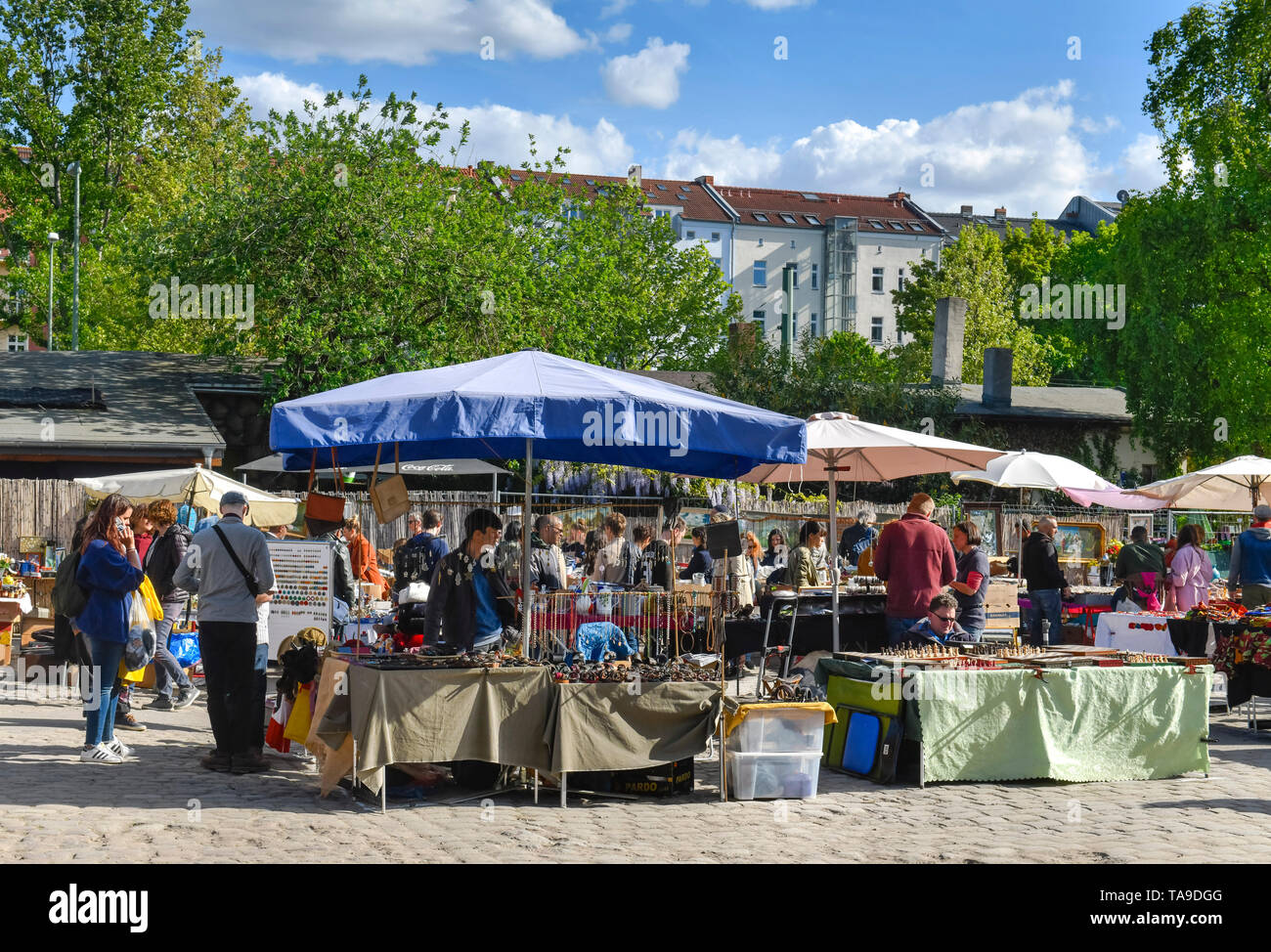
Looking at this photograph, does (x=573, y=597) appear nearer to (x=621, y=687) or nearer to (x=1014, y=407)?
(x=621, y=687)

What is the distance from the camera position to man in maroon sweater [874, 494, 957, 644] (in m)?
10.9

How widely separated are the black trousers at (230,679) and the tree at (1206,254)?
Result: 2841 cm

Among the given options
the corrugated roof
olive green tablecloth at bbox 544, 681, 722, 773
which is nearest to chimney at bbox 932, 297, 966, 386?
the corrugated roof

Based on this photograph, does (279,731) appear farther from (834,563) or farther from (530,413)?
(834,563)

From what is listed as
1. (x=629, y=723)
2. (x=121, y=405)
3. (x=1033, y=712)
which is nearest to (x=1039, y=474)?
(x=1033, y=712)

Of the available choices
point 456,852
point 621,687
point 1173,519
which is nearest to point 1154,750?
point 621,687

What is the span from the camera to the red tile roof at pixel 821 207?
83.4 metres

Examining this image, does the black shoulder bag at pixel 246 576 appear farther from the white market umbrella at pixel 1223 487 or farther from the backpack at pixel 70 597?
the white market umbrella at pixel 1223 487

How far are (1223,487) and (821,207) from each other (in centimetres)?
7170

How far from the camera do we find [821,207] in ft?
285

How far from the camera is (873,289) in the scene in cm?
8225

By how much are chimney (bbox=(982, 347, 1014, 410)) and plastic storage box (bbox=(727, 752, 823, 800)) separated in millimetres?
28254

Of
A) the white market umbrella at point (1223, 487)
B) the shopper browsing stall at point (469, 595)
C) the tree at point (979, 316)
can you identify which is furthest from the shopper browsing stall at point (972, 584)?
the tree at point (979, 316)

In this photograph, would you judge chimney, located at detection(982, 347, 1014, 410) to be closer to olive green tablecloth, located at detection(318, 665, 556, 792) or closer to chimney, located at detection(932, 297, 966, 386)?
chimney, located at detection(932, 297, 966, 386)
